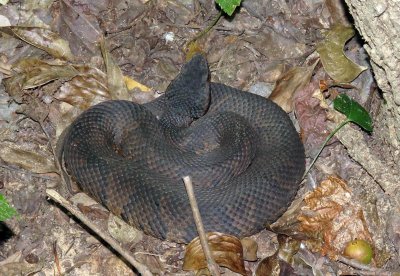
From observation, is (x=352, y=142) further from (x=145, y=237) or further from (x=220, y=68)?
(x=145, y=237)

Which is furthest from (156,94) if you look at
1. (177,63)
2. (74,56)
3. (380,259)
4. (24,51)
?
(380,259)

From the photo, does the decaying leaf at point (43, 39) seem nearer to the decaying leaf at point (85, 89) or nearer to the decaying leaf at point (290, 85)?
the decaying leaf at point (85, 89)

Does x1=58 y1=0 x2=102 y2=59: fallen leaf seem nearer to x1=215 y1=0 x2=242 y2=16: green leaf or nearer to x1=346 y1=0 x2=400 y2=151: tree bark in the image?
x1=215 y1=0 x2=242 y2=16: green leaf

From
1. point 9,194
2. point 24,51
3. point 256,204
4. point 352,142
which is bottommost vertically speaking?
point 9,194

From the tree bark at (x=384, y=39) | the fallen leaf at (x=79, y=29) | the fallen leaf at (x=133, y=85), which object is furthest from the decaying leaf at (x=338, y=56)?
the fallen leaf at (x=79, y=29)

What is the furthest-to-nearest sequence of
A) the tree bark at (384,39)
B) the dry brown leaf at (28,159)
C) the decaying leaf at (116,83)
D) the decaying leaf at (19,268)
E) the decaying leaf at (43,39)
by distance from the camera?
1. the decaying leaf at (43,39)
2. the decaying leaf at (116,83)
3. the dry brown leaf at (28,159)
4. the decaying leaf at (19,268)
5. the tree bark at (384,39)

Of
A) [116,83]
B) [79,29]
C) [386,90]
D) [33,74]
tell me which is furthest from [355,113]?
[33,74]
